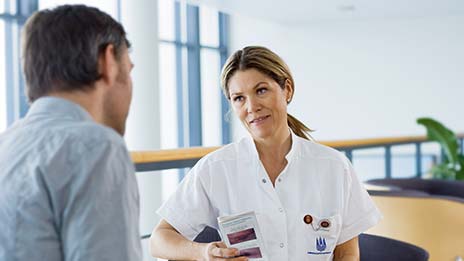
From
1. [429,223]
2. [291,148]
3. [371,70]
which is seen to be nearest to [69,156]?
[291,148]

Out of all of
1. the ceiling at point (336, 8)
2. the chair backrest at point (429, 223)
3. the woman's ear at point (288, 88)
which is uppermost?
the ceiling at point (336, 8)

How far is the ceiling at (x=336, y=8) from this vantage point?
10461mm

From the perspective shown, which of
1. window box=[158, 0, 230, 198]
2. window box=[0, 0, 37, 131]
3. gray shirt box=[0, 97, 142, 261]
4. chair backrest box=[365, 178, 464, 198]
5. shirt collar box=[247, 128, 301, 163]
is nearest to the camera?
gray shirt box=[0, 97, 142, 261]

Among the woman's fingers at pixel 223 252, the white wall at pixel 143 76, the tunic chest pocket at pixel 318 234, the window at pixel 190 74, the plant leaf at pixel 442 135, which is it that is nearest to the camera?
the woman's fingers at pixel 223 252

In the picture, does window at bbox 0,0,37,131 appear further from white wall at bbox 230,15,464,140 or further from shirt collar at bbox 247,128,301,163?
shirt collar at bbox 247,128,301,163

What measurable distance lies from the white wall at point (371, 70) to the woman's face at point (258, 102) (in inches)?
404

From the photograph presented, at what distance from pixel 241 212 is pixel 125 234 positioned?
0.95 m

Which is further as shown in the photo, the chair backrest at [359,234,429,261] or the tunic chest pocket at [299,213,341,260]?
the chair backrest at [359,234,429,261]

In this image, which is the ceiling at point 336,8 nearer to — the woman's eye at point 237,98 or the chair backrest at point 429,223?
the chair backrest at point 429,223

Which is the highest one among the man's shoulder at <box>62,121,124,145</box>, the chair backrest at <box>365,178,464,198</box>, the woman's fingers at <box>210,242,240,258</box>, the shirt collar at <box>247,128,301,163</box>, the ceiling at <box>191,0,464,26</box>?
the ceiling at <box>191,0,464,26</box>

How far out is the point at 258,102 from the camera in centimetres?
212

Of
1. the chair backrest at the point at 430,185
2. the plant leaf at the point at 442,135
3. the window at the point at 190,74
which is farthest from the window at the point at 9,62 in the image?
the chair backrest at the point at 430,185

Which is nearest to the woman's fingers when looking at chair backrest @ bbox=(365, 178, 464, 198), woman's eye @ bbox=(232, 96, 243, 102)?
woman's eye @ bbox=(232, 96, 243, 102)

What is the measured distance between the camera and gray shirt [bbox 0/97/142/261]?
3.46ft
